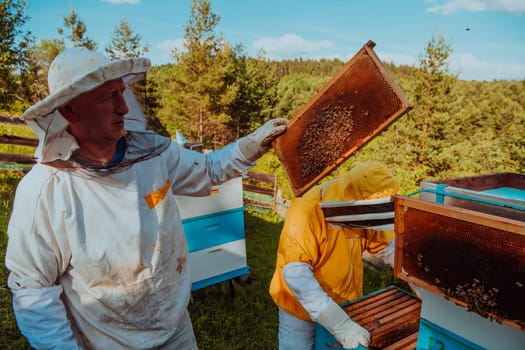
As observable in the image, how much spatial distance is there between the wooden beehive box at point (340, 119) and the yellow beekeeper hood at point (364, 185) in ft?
1.33

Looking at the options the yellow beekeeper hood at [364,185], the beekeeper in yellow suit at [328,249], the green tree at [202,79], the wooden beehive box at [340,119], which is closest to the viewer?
the wooden beehive box at [340,119]

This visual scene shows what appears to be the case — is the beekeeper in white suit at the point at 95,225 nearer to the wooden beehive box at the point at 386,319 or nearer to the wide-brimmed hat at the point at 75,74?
the wide-brimmed hat at the point at 75,74

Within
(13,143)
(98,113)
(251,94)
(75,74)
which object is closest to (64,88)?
(75,74)

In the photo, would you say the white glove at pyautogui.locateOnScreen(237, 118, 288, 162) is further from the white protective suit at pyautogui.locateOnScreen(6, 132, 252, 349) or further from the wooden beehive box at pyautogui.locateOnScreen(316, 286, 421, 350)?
the wooden beehive box at pyautogui.locateOnScreen(316, 286, 421, 350)

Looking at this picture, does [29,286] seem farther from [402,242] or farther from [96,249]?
[402,242]

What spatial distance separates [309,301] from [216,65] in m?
25.4

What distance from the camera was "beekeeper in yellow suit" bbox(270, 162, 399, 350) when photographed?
6.86 ft

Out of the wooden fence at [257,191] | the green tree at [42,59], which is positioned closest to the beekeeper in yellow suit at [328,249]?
the wooden fence at [257,191]

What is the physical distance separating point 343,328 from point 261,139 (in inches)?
48.8

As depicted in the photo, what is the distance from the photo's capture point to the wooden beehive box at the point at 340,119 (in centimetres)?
186

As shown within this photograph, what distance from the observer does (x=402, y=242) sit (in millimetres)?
1590

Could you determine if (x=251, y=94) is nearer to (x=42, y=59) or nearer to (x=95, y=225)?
(x=42, y=59)

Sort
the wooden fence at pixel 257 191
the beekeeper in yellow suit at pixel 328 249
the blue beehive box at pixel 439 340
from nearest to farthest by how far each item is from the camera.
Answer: the blue beehive box at pixel 439 340
the beekeeper in yellow suit at pixel 328 249
the wooden fence at pixel 257 191

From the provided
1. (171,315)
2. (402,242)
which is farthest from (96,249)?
(402,242)
